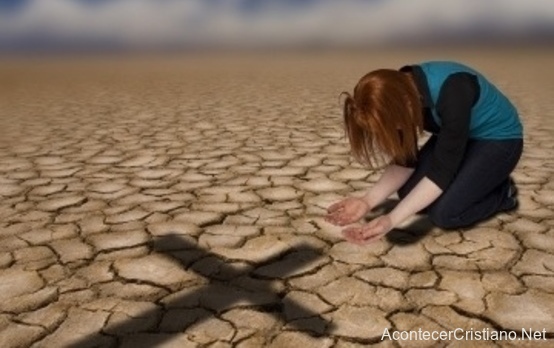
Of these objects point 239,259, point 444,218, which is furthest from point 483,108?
point 239,259

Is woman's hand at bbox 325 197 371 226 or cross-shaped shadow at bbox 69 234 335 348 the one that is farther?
woman's hand at bbox 325 197 371 226

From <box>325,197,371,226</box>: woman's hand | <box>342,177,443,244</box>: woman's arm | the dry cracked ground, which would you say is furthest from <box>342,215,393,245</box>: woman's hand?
<box>325,197,371,226</box>: woman's hand

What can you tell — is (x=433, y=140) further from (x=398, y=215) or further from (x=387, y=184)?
(x=398, y=215)

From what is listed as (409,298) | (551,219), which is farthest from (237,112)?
(409,298)

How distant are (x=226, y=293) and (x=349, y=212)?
0.58 m

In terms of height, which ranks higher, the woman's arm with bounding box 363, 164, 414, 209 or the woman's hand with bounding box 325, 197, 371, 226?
the woman's arm with bounding box 363, 164, 414, 209

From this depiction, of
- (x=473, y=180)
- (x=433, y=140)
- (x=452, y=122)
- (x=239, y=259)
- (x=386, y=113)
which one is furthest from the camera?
(x=433, y=140)

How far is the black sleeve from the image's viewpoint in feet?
5.43

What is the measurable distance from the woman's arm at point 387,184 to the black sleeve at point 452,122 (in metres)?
0.33

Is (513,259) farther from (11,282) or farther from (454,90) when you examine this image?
(11,282)

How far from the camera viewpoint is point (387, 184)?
204 cm

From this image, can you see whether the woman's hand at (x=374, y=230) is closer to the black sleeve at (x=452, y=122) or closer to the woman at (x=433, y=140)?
the woman at (x=433, y=140)

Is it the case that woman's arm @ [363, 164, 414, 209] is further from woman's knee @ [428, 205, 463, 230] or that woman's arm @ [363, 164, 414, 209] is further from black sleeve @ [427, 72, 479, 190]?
black sleeve @ [427, 72, 479, 190]

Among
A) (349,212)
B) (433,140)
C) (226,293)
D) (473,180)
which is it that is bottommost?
(226,293)
